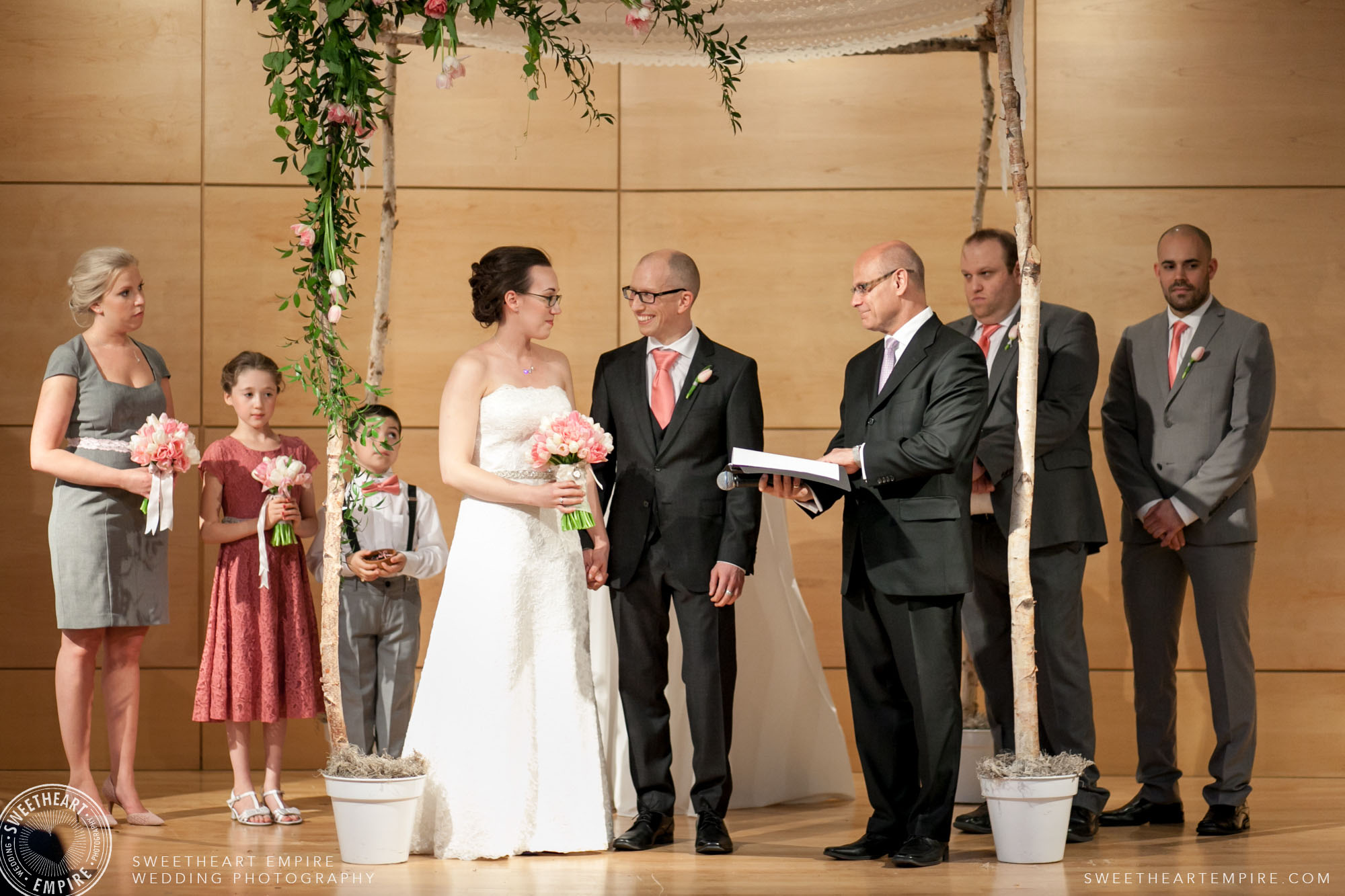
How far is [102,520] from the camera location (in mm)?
4289

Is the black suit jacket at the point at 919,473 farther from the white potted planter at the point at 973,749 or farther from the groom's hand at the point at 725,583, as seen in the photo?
the white potted planter at the point at 973,749

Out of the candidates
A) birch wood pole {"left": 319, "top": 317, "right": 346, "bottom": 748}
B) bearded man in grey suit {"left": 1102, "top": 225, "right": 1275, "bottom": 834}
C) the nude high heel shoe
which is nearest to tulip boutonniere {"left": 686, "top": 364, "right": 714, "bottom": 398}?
birch wood pole {"left": 319, "top": 317, "right": 346, "bottom": 748}

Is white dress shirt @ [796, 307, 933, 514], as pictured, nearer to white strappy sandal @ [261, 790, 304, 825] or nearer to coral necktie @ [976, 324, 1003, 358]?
coral necktie @ [976, 324, 1003, 358]

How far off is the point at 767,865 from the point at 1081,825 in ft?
3.42

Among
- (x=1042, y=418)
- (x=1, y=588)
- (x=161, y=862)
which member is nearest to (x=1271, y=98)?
(x=1042, y=418)

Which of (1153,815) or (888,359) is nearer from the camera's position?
(888,359)

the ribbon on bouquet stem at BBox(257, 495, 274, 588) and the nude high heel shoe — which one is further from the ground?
the ribbon on bouquet stem at BBox(257, 495, 274, 588)

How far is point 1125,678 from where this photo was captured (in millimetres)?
5492

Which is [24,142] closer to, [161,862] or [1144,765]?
[161,862]

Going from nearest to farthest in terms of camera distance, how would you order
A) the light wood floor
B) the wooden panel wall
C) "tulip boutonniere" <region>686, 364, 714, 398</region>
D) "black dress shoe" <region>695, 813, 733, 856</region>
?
the light wood floor
"black dress shoe" <region>695, 813, 733, 856</region>
"tulip boutonniere" <region>686, 364, 714, 398</region>
the wooden panel wall

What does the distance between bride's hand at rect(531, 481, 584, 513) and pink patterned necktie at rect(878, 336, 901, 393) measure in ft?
3.04

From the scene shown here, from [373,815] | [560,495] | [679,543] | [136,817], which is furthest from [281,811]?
[679,543]

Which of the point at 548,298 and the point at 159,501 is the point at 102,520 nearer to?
the point at 159,501

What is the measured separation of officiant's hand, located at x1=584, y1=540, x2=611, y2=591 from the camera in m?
3.97
